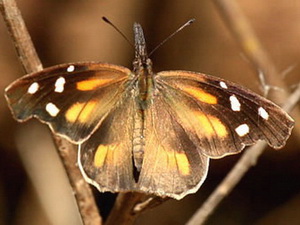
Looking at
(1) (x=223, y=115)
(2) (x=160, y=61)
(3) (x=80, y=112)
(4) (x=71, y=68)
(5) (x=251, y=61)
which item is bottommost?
(2) (x=160, y=61)

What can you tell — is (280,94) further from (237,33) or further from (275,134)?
(275,134)

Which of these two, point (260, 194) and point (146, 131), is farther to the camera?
point (260, 194)

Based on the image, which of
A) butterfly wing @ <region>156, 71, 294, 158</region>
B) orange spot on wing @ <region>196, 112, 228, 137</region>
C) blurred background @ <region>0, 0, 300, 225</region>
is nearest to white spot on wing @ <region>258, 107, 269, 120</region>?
butterfly wing @ <region>156, 71, 294, 158</region>

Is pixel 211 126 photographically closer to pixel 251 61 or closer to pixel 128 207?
pixel 128 207

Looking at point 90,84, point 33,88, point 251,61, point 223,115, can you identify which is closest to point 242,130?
point 223,115

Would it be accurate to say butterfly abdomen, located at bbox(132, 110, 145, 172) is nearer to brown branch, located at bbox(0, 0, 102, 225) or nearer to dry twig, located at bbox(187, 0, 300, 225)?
brown branch, located at bbox(0, 0, 102, 225)

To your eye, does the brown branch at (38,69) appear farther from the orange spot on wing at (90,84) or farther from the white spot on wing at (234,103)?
the white spot on wing at (234,103)

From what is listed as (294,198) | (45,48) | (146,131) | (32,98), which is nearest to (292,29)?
(294,198)
